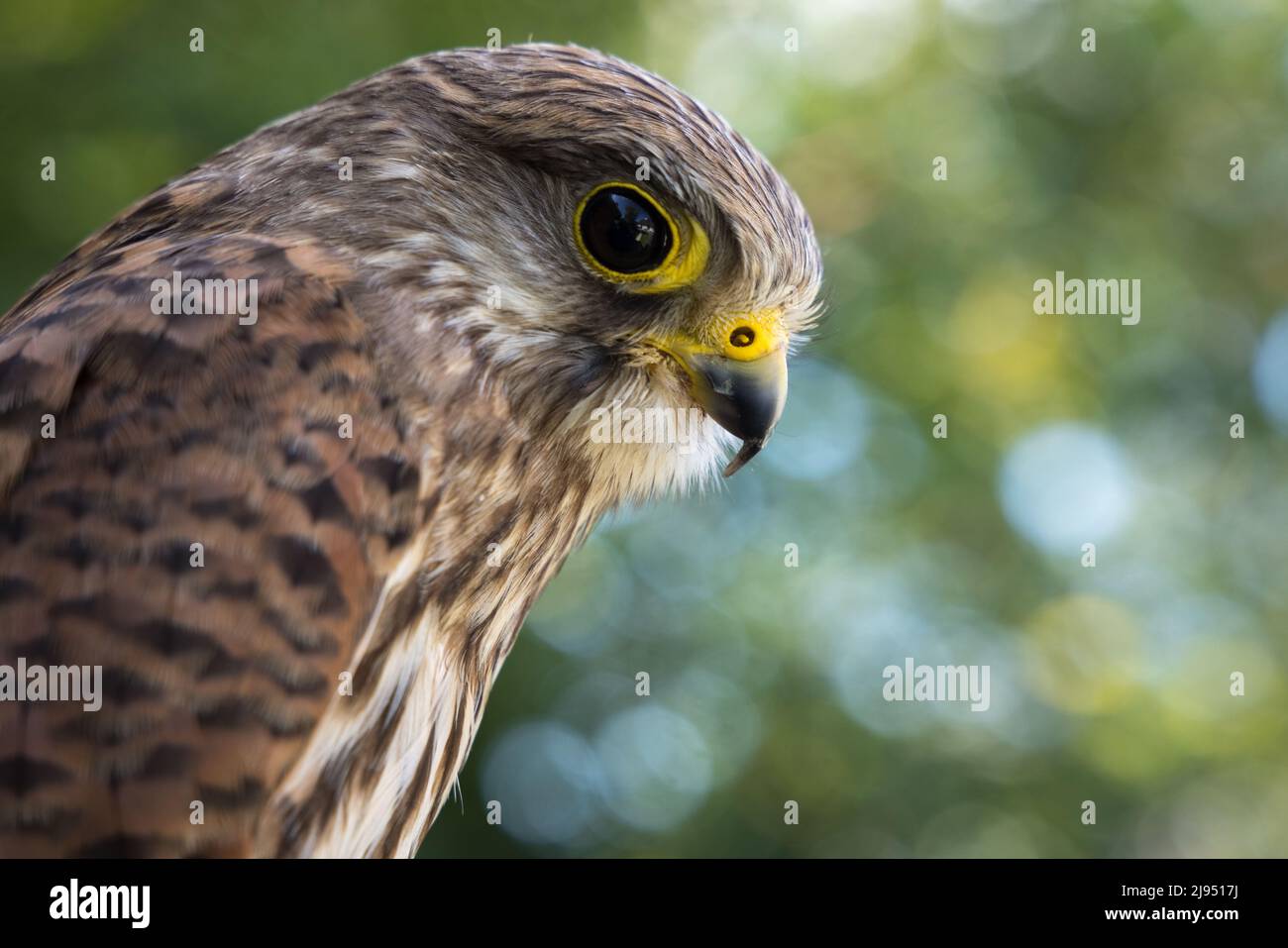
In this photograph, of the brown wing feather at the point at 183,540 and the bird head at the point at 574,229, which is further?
the bird head at the point at 574,229

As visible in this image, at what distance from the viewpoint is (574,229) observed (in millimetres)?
2746

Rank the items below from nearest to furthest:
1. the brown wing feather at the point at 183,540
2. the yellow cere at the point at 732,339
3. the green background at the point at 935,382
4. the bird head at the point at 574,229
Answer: the brown wing feather at the point at 183,540, the bird head at the point at 574,229, the yellow cere at the point at 732,339, the green background at the point at 935,382

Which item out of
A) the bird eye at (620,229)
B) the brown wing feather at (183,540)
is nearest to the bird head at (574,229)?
the bird eye at (620,229)

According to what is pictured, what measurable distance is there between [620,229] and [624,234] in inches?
0.5

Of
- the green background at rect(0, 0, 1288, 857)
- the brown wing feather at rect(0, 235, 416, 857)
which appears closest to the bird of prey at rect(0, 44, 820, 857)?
the brown wing feather at rect(0, 235, 416, 857)

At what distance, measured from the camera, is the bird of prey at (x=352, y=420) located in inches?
82.4

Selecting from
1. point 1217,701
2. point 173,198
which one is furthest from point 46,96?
point 1217,701

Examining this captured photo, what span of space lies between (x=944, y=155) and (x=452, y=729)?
6275mm

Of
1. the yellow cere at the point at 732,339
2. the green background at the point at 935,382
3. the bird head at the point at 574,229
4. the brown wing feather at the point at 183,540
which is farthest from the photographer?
the green background at the point at 935,382

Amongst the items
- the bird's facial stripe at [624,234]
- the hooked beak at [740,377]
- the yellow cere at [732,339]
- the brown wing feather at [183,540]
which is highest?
the bird's facial stripe at [624,234]

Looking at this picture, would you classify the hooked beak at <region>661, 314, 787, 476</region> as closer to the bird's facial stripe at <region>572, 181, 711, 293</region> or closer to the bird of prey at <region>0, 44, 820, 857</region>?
the bird of prey at <region>0, 44, 820, 857</region>

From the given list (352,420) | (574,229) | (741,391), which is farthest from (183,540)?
(741,391)

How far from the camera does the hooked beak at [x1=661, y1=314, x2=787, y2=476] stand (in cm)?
284

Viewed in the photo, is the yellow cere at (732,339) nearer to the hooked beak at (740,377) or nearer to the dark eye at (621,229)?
the hooked beak at (740,377)
